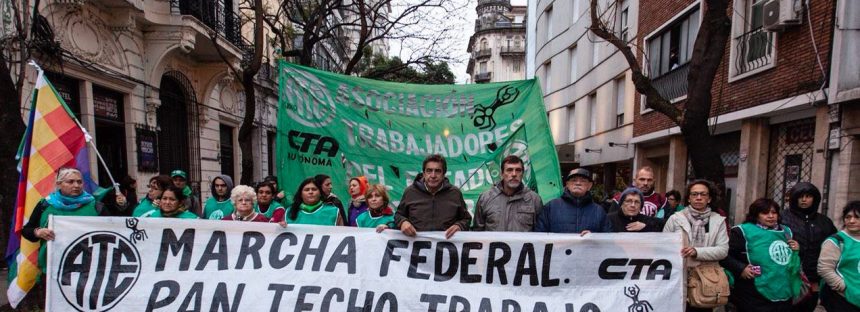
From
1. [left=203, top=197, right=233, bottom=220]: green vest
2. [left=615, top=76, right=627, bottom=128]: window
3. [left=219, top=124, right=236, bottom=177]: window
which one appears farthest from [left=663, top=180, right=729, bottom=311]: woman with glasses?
[left=219, top=124, right=236, bottom=177]: window

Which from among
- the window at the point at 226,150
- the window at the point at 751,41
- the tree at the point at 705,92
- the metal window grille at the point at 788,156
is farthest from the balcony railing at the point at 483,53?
the tree at the point at 705,92

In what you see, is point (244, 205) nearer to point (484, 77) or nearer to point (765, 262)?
point (765, 262)

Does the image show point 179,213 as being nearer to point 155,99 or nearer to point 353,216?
point 353,216

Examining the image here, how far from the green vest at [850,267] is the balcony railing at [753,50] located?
6.24 meters

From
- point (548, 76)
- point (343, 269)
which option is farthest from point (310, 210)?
point (548, 76)

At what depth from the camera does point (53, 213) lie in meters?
3.54

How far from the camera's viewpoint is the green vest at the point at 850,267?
312 cm

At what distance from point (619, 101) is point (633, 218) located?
40.8ft

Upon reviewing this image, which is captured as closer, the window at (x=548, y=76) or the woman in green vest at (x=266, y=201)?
the woman in green vest at (x=266, y=201)

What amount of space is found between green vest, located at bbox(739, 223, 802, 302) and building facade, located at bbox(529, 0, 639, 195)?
376 inches

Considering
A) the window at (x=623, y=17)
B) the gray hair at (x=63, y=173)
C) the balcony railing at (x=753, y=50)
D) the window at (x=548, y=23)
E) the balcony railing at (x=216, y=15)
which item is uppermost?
the window at (x=548, y=23)

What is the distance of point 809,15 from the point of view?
7.15 meters

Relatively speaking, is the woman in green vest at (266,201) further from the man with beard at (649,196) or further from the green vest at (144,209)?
the man with beard at (649,196)

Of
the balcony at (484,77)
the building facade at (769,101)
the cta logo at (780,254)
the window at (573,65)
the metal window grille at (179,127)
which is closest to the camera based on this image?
the cta logo at (780,254)
